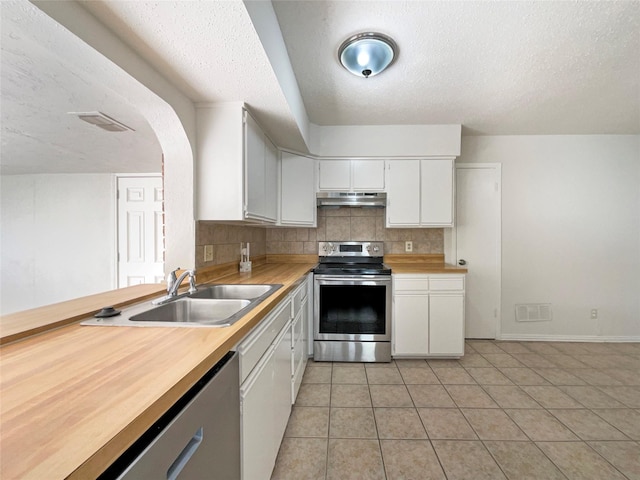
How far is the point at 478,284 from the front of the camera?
3.14 m

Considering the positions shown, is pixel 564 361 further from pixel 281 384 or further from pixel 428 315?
pixel 281 384

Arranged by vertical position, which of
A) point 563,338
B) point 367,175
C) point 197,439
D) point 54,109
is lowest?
point 563,338

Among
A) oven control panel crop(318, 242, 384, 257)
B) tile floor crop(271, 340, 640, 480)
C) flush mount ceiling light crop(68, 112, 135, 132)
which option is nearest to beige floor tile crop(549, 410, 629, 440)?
tile floor crop(271, 340, 640, 480)

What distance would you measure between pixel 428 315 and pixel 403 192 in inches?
A: 50.4

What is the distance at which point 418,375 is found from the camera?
7.81 feet

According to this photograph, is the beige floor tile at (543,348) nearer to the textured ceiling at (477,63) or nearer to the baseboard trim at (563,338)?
the baseboard trim at (563,338)

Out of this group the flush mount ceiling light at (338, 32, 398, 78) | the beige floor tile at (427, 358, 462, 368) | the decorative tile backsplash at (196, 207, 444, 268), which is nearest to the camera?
the flush mount ceiling light at (338, 32, 398, 78)

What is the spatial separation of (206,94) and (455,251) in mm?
2944

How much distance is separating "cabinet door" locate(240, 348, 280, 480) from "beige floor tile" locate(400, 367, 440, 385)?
137 centimetres

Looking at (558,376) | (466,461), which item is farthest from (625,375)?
(466,461)

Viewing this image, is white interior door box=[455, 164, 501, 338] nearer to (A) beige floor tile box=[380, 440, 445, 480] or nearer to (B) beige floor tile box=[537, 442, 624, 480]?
(B) beige floor tile box=[537, 442, 624, 480]

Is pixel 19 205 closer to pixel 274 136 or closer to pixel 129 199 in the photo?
pixel 129 199

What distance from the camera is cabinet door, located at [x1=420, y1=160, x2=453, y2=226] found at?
9.28ft

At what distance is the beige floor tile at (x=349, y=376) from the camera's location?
2.27m
